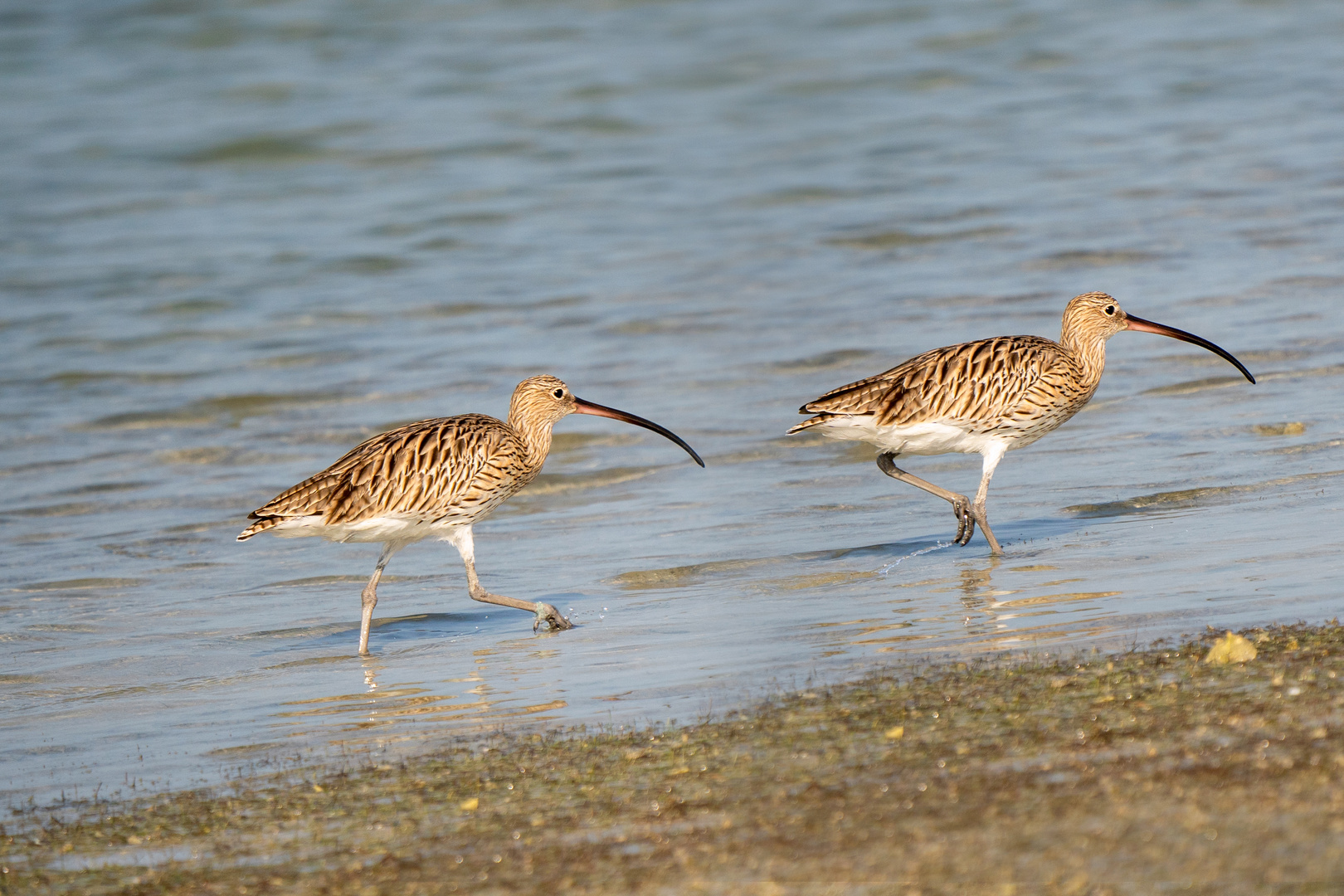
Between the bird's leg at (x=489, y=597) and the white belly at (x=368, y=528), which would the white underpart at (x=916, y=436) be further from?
the white belly at (x=368, y=528)

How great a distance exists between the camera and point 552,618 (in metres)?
8.52

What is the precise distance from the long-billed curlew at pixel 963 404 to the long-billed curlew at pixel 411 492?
1.77 meters

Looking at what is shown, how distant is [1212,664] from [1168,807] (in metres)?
1.45

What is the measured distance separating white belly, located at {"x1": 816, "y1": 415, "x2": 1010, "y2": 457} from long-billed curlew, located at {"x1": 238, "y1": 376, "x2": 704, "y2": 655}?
181 centimetres

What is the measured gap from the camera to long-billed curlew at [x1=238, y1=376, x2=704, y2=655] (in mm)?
9023

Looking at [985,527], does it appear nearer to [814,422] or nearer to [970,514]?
[970,514]

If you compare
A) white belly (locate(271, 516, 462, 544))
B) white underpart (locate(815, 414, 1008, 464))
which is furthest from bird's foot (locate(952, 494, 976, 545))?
white belly (locate(271, 516, 462, 544))

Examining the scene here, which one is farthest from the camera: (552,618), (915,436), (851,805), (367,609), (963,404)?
(915,436)

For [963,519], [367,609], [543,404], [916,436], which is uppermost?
[543,404]

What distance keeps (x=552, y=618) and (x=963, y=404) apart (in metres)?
2.82

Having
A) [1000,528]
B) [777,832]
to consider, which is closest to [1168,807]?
[777,832]

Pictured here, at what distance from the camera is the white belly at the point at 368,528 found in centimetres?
901

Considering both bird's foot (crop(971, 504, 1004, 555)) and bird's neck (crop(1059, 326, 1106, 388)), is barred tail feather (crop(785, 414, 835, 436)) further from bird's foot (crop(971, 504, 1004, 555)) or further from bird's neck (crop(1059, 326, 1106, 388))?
bird's neck (crop(1059, 326, 1106, 388))

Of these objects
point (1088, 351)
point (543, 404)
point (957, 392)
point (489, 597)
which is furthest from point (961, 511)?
point (489, 597)
